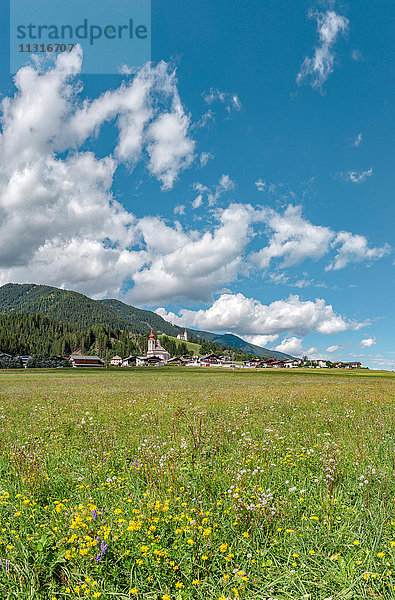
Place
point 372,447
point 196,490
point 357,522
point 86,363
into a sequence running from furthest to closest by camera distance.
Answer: point 86,363 → point 372,447 → point 196,490 → point 357,522

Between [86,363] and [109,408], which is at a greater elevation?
[109,408]

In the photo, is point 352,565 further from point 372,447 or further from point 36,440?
point 36,440

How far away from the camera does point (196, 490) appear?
224 inches

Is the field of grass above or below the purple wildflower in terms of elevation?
below

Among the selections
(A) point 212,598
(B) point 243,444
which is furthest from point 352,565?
(B) point 243,444

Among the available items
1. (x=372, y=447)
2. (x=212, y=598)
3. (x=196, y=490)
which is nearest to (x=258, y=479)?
(x=196, y=490)

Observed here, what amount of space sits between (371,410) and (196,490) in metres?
11.3

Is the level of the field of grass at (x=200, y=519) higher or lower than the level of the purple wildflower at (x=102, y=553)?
lower

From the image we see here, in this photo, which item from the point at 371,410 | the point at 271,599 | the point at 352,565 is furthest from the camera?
the point at 371,410

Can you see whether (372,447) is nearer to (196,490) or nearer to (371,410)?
(196,490)

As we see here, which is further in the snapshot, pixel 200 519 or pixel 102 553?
pixel 200 519

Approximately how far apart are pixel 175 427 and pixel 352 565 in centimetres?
695

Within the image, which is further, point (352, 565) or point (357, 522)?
point (357, 522)

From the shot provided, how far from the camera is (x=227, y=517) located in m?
4.98
